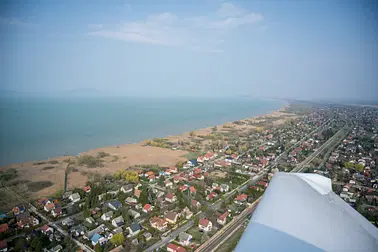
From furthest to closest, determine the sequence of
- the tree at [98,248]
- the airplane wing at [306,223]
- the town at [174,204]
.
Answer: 1. the town at [174,204]
2. the tree at [98,248]
3. the airplane wing at [306,223]

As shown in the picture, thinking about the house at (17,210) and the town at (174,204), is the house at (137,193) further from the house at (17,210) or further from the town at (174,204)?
the house at (17,210)

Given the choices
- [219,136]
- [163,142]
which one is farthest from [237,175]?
[219,136]

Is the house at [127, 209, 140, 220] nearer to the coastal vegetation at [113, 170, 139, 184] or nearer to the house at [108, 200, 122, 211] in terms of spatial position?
the house at [108, 200, 122, 211]

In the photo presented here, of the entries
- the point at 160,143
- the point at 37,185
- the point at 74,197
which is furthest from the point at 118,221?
the point at 160,143

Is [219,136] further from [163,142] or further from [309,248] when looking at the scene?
[309,248]

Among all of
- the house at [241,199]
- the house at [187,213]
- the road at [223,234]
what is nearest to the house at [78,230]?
the house at [187,213]

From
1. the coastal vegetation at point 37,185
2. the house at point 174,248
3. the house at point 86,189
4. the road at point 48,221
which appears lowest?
the road at point 48,221

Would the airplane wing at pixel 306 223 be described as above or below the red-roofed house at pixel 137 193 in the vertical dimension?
above
